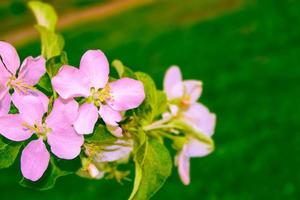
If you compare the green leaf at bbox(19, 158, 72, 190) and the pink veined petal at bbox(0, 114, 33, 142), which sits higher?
the pink veined petal at bbox(0, 114, 33, 142)

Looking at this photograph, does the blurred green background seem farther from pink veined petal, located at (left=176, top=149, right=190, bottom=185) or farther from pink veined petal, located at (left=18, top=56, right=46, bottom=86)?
pink veined petal, located at (left=18, top=56, right=46, bottom=86)

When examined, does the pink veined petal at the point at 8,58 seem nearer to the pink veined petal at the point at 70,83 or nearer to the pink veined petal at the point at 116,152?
the pink veined petal at the point at 70,83

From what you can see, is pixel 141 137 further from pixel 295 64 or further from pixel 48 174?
pixel 295 64

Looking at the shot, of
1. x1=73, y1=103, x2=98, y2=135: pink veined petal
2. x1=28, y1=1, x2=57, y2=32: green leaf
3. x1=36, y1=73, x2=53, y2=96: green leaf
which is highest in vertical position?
x1=28, y1=1, x2=57, y2=32: green leaf

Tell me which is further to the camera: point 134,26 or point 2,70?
point 134,26

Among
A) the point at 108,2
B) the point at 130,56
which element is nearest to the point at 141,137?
the point at 130,56

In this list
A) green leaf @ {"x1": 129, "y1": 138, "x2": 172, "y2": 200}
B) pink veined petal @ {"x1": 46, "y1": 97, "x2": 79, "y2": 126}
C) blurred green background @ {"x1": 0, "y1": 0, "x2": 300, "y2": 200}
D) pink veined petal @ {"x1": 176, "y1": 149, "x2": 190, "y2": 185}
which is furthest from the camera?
blurred green background @ {"x1": 0, "y1": 0, "x2": 300, "y2": 200}

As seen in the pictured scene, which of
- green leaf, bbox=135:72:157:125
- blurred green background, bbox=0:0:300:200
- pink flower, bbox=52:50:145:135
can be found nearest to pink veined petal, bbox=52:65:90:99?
pink flower, bbox=52:50:145:135
